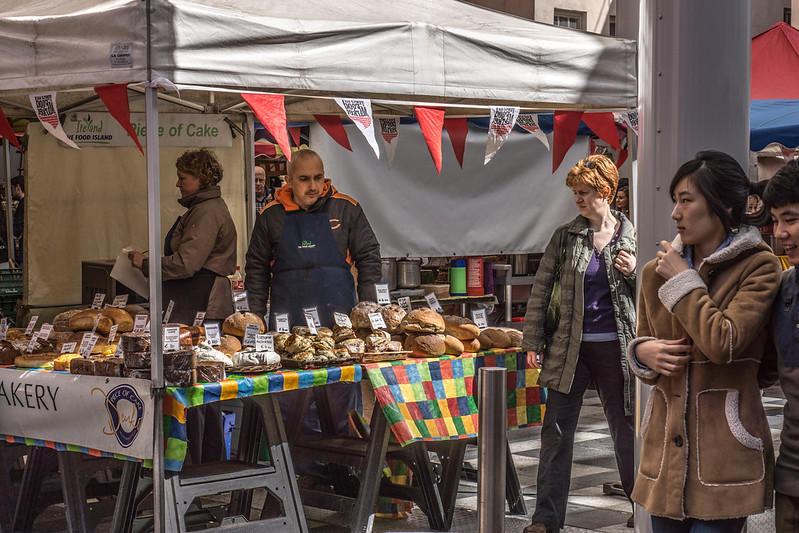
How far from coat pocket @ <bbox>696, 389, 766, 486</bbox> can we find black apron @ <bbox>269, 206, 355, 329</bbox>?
3.60m

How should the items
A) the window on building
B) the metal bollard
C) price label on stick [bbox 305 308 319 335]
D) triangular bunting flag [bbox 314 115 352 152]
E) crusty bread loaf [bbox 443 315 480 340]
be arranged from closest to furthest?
1. the metal bollard
2. price label on stick [bbox 305 308 319 335]
3. crusty bread loaf [bbox 443 315 480 340]
4. triangular bunting flag [bbox 314 115 352 152]
5. the window on building

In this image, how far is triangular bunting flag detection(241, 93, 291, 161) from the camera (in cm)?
507

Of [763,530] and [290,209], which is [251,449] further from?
[763,530]

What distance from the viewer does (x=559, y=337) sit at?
5.60m

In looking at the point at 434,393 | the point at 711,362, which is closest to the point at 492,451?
the point at 711,362

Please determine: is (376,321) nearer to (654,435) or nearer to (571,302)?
(571,302)

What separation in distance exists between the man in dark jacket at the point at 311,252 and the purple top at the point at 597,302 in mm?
1520

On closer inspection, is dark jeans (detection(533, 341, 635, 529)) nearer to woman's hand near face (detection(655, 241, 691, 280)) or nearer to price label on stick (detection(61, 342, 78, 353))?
woman's hand near face (detection(655, 241, 691, 280))

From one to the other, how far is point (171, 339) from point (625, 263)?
7.35 ft

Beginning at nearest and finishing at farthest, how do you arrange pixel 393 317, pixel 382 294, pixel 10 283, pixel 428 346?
pixel 428 346
pixel 393 317
pixel 382 294
pixel 10 283

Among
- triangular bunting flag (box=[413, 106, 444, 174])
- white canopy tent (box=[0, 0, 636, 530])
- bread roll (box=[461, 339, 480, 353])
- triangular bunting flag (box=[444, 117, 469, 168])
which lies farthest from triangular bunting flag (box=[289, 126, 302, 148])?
bread roll (box=[461, 339, 480, 353])

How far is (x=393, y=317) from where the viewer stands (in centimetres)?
598

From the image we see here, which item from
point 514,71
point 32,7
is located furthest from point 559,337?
point 32,7

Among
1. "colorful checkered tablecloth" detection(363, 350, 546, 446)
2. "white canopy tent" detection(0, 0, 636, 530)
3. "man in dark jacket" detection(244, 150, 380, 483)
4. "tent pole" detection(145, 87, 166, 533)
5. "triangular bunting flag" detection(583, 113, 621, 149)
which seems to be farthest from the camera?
"triangular bunting flag" detection(583, 113, 621, 149)
